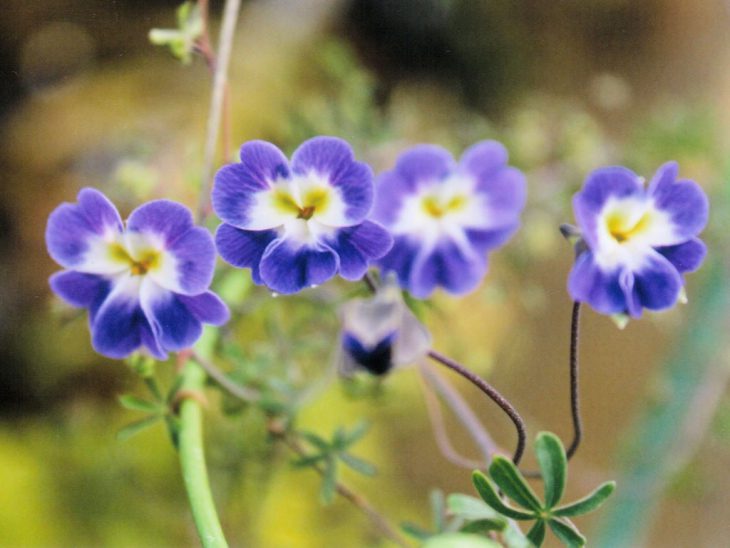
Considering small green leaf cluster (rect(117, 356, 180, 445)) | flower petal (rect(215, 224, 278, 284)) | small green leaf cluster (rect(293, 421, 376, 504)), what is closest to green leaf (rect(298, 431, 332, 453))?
small green leaf cluster (rect(293, 421, 376, 504))

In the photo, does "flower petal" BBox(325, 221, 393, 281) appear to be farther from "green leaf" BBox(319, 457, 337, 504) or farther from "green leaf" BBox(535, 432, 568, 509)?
"green leaf" BBox(319, 457, 337, 504)

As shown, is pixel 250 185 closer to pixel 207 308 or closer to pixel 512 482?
pixel 207 308

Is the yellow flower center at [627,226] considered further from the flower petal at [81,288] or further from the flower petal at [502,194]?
the flower petal at [81,288]

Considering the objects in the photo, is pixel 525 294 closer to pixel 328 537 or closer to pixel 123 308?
pixel 328 537

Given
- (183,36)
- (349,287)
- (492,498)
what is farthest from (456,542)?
(349,287)

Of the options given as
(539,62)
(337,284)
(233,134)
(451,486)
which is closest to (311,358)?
(337,284)
